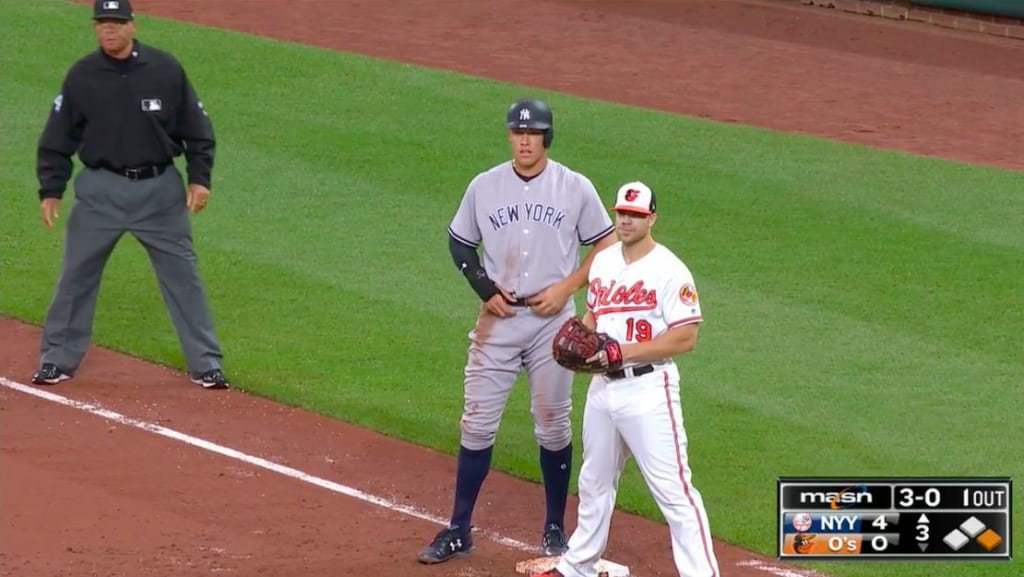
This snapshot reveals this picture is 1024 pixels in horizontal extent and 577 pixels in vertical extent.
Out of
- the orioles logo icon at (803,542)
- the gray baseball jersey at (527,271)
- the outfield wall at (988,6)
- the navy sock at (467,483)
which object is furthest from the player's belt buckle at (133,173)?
the outfield wall at (988,6)

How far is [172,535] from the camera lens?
7148 mm

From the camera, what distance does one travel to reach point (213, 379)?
9141 millimetres

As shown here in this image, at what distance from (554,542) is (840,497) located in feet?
4.13

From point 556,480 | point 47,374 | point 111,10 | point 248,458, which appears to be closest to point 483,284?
point 556,480

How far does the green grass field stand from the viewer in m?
8.66

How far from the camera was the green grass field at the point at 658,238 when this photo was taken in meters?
8.66

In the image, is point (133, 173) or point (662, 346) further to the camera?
point (133, 173)

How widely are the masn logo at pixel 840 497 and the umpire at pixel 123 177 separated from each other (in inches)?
132

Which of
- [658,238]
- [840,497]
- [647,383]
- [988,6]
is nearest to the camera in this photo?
[647,383]

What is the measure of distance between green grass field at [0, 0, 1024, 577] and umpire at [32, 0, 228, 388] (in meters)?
0.64

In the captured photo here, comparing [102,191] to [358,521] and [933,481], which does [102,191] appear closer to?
[358,521]

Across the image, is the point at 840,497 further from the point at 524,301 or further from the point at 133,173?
the point at 133,173

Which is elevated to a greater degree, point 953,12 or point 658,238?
point 953,12

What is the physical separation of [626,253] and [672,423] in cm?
67
